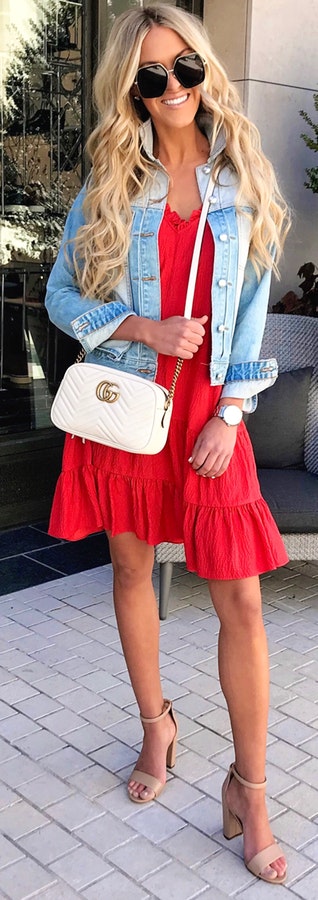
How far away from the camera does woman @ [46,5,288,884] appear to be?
2.12 meters

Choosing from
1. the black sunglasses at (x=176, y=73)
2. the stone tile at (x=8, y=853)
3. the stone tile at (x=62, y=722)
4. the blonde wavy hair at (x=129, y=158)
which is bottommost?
the stone tile at (x=62, y=722)

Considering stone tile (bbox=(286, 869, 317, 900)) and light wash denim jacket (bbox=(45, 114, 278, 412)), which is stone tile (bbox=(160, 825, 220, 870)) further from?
light wash denim jacket (bbox=(45, 114, 278, 412))

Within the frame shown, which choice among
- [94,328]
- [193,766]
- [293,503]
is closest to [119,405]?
[94,328]

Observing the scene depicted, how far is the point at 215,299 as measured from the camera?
2133mm

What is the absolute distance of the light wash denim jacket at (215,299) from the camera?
7.00ft

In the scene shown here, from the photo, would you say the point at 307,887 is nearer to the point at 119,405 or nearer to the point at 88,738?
the point at 88,738

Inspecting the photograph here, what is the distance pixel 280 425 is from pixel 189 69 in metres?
2.22

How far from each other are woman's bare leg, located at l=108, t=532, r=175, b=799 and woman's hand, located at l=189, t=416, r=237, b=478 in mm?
320

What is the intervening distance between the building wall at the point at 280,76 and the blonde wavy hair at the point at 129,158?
2653mm

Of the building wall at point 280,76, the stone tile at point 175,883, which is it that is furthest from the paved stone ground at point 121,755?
the building wall at point 280,76

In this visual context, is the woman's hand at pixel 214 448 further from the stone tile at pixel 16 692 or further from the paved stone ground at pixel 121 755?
the stone tile at pixel 16 692

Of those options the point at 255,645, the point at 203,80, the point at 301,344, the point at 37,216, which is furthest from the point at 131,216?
the point at 37,216

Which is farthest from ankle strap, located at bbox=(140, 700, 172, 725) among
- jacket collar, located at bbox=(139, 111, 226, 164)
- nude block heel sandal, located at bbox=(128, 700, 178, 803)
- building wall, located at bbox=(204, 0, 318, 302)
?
building wall, located at bbox=(204, 0, 318, 302)

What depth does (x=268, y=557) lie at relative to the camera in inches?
88.0
